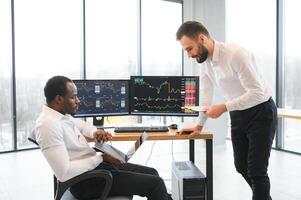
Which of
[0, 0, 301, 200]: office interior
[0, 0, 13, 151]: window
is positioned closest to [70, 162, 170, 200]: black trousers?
[0, 0, 301, 200]: office interior

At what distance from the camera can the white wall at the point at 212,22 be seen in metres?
5.58

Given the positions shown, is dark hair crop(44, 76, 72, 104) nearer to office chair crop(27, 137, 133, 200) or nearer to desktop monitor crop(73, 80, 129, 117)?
office chair crop(27, 137, 133, 200)

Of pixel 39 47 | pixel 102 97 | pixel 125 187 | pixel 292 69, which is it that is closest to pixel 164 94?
pixel 102 97

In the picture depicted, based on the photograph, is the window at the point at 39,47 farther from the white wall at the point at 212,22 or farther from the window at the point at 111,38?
the white wall at the point at 212,22

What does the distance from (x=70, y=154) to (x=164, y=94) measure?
127 centimetres

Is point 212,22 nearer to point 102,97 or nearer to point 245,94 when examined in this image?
point 102,97

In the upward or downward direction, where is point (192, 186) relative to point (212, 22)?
downward

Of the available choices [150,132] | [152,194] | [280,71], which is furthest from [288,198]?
[280,71]

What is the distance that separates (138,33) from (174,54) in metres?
0.85

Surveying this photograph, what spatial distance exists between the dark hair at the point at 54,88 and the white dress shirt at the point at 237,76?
0.97 metres

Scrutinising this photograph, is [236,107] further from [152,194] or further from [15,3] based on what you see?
[15,3]

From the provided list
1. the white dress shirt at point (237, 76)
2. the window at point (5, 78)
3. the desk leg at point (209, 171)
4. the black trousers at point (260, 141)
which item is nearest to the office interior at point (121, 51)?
the window at point (5, 78)

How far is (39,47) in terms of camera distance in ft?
18.1

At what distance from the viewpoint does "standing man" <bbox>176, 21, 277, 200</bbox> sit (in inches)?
81.5
